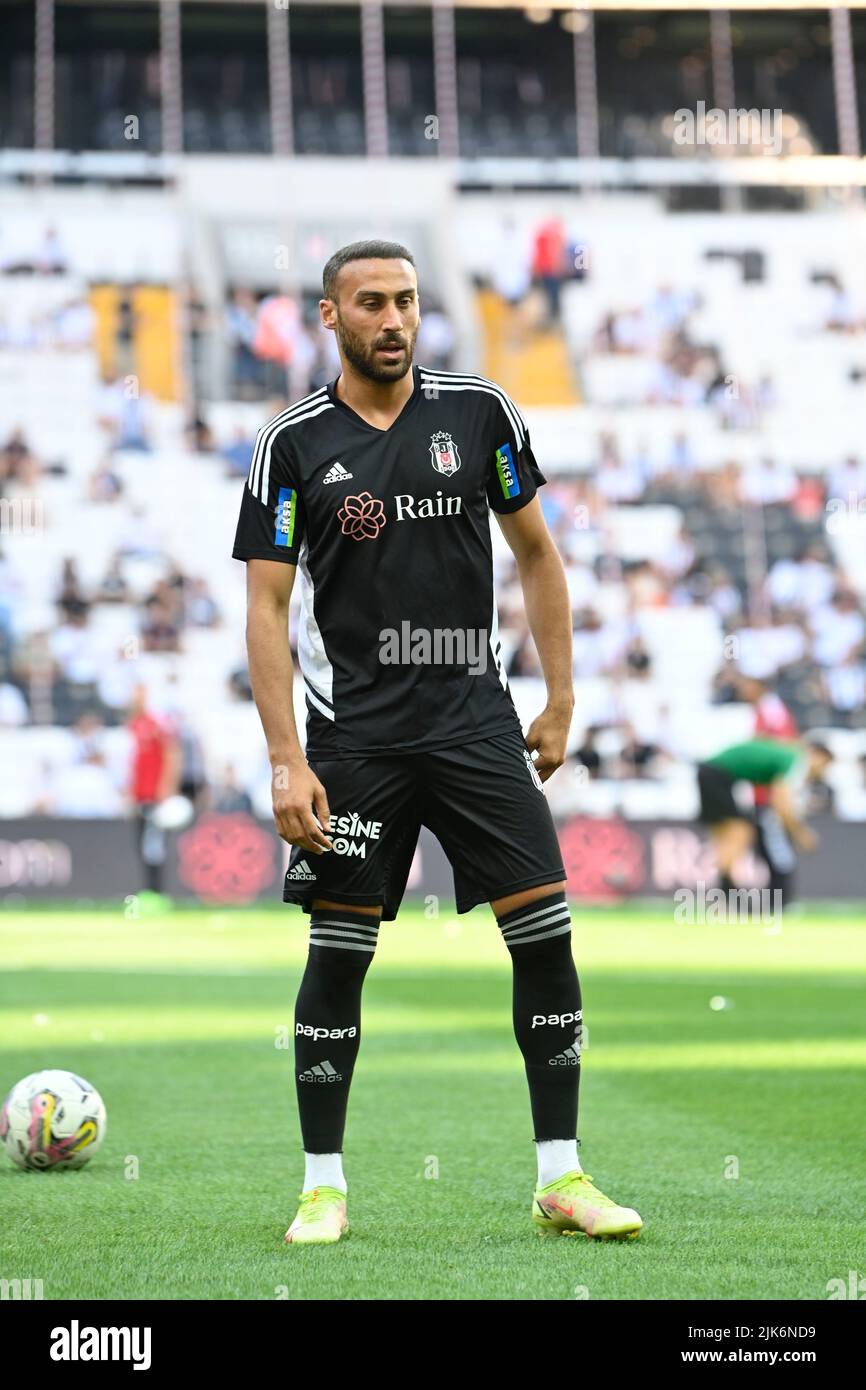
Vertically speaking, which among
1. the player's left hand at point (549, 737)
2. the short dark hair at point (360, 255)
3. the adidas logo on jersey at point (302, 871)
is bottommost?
the adidas logo on jersey at point (302, 871)

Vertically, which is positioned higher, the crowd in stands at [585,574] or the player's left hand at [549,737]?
the crowd in stands at [585,574]

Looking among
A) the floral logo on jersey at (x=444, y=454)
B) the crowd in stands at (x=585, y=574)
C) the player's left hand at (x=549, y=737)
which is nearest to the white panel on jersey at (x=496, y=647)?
the player's left hand at (x=549, y=737)

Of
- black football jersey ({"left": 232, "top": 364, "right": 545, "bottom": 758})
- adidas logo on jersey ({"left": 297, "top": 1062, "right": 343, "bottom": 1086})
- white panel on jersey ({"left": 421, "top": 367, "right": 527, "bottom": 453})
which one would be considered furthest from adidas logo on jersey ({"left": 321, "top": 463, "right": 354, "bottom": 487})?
adidas logo on jersey ({"left": 297, "top": 1062, "right": 343, "bottom": 1086})

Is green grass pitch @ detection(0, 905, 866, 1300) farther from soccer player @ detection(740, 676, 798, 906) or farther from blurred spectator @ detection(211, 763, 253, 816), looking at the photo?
blurred spectator @ detection(211, 763, 253, 816)

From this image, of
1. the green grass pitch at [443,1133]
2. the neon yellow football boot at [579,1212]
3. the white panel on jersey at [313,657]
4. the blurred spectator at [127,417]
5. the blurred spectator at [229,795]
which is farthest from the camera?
the blurred spectator at [127,417]

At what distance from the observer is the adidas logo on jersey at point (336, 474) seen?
5.44 m

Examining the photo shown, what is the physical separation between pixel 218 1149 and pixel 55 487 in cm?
2268

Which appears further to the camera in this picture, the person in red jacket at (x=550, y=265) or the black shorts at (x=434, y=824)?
the person in red jacket at (x=550, y=265)

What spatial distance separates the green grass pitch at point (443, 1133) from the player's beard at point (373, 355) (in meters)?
2.14

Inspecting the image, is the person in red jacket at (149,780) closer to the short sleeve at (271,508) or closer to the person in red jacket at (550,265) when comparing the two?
the person in red jacket at (550,265)

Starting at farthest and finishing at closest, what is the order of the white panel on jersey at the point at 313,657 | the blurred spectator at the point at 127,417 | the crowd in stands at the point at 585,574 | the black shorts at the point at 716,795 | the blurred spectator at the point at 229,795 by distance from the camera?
the blurred spectator at the point at 127,417 → the crowd in stands at the point at 585,574 → the blurred spectator at the point at 229,795 → the black shorts at the point at 716,795 → the white panel on jersey at the point at 313,657

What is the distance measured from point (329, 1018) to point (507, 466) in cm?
148

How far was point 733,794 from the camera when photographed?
20.5 metres
